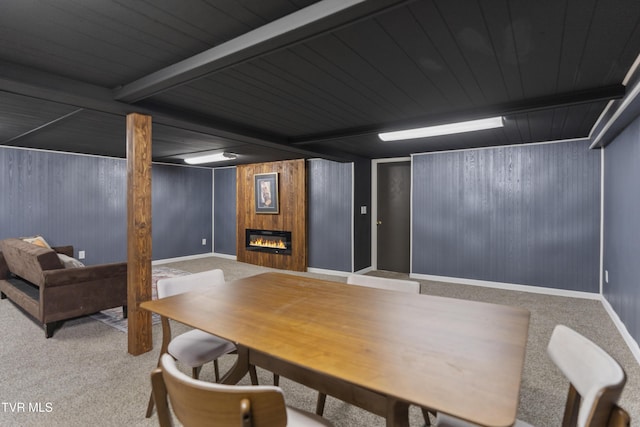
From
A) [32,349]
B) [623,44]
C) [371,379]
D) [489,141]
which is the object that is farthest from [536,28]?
[32,349]

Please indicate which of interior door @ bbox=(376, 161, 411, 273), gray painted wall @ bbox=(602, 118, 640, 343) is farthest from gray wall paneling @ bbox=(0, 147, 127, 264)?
gray painted wall @ bbox=(602, 118, 640, 343)

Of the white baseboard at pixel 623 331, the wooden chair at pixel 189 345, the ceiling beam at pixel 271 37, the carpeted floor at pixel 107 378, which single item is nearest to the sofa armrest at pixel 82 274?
the carpeted floor at pixel 107 378

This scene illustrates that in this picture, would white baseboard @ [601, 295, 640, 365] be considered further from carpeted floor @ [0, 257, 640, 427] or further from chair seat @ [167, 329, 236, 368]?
chair seat @ [167, 329, 236, 368]

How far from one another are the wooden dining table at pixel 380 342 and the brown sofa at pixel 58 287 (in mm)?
2145

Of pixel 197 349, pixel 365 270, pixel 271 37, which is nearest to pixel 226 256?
pixel 365 270

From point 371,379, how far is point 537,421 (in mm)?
1687

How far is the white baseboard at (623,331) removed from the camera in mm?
2787

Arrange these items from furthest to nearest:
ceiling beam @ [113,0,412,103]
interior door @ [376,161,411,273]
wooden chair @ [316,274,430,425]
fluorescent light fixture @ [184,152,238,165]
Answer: interior door @ [376,161,411,273], fluorescent light fixture @ [184,152,238,165], wooden chair @ [316,274,430,425], ceiling beam @ [113,0,412,103]

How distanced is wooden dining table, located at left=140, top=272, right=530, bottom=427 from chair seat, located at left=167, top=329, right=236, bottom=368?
0.94 ft

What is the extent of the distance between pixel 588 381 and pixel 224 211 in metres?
7.64

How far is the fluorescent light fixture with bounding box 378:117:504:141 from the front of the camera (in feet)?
11.4

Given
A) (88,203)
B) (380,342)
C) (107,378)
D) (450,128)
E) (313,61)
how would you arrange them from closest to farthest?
(380,342)
(313,61)
(107,378)
(450,128)
(88,203)

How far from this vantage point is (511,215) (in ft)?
16.4

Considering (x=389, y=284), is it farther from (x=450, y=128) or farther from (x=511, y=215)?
(x=511, y=215)
